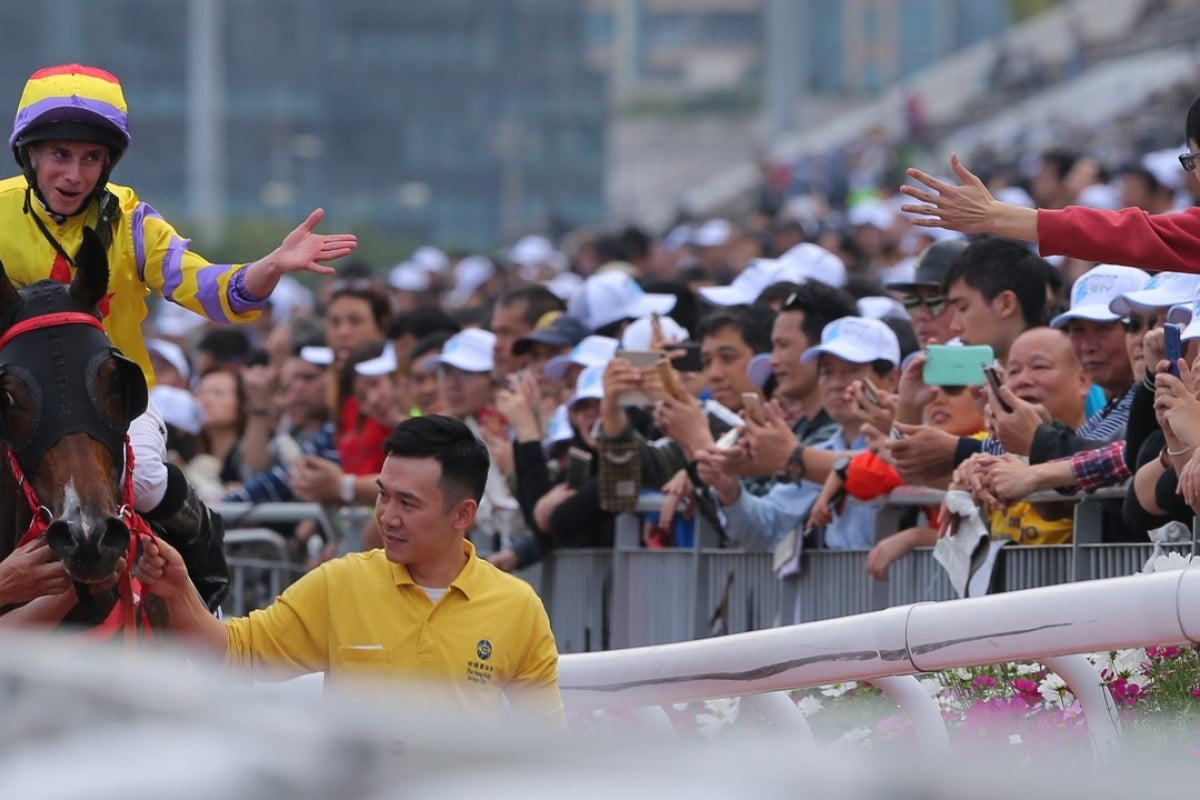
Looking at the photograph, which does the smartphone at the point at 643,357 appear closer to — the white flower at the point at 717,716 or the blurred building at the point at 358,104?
the white flower at the point at 717,716

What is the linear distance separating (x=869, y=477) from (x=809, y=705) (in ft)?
5.50

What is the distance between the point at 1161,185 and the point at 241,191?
9062cm

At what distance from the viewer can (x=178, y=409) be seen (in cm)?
1197

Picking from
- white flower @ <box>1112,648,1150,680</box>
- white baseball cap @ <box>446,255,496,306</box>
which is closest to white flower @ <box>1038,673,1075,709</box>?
white flower @ <box>1112,648,1150,680</box>

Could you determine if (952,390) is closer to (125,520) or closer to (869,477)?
(869,477)

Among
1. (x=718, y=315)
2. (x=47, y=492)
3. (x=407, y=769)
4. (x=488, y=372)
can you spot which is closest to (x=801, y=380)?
(x=718, y=315)

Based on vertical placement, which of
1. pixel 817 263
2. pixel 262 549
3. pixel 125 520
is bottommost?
pixel 262 549

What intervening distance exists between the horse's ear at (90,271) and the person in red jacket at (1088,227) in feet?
6.10

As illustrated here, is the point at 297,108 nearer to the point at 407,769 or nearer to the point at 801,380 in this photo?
the point at 801,380

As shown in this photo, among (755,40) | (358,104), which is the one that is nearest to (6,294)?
(358,104)

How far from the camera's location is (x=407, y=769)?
1787mm

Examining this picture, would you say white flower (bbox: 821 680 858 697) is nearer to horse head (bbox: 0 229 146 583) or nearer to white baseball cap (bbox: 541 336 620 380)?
horse head (bbox: 0 229 146 583)

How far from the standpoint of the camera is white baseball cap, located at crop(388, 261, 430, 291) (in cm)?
1820

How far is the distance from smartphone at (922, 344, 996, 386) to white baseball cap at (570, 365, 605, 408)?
75.8 inches
